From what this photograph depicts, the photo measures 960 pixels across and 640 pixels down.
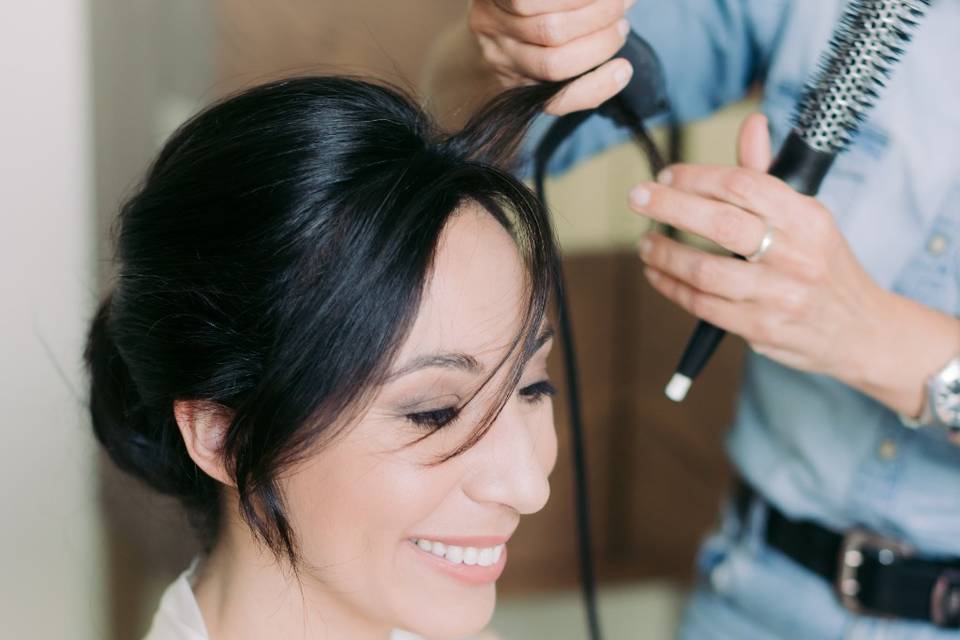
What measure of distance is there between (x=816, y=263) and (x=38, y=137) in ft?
2.09

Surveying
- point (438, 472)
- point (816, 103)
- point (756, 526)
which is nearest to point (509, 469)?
point (438, 472)

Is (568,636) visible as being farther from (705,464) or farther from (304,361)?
(304,361)

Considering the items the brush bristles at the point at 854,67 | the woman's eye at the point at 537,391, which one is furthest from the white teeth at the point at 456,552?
the brush bristles at the point at 854,67

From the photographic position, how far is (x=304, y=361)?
2.18ft

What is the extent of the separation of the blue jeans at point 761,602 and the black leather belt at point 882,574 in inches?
0.6

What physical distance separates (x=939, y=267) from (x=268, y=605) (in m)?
0.61

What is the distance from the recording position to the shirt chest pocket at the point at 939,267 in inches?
35.9

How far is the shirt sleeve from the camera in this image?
0.95 meters

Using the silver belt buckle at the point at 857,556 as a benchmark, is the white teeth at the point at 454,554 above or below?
A: above

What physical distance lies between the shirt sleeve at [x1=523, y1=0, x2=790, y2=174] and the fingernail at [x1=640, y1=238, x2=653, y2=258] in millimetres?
141

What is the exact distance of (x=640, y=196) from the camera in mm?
770

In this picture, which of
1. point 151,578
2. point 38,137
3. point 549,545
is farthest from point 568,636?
point 38,137

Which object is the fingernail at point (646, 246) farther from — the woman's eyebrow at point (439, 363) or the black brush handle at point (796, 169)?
the woman's eyebrow at point (439, 363)

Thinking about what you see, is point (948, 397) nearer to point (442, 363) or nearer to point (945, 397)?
point (945, 397)
